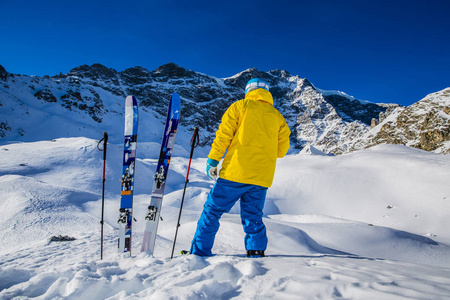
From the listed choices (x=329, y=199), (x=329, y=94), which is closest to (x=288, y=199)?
(x=329, y=199)

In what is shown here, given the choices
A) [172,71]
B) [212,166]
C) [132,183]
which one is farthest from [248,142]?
[172,71]

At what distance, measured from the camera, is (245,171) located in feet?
7.50

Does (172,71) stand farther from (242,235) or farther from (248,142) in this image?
(248,142)

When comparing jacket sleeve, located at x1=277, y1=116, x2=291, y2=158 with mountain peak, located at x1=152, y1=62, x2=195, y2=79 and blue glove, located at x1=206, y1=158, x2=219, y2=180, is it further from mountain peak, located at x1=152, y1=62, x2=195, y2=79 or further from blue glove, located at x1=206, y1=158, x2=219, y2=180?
mountain peak, located at x1=152, y1=62, x2=195, y2=79

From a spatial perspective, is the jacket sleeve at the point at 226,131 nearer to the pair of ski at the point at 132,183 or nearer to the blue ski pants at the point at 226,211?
the blue ski pants at the point at 226,211

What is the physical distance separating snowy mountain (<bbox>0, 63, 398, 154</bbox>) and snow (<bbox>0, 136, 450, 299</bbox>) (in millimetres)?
33951

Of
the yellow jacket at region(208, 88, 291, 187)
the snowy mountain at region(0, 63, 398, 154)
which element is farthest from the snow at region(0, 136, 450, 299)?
the snowy mountain at region(0, 63, 398, 154)

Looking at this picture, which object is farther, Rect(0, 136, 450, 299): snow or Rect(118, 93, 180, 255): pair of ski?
Rect(118, 93, 180, 255): pair of ski

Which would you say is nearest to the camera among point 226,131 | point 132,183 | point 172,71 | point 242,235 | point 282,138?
point 226,131

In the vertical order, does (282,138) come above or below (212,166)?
above

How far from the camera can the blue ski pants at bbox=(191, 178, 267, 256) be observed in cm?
228

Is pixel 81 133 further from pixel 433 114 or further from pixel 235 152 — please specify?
pixel 433 114

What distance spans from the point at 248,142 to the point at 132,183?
2.04m

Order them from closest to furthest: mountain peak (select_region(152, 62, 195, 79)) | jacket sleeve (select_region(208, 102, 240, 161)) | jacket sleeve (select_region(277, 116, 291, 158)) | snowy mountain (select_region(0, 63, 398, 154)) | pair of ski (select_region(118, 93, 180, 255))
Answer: jacket sleeve (select_region(208, 102, 240, 161))
jacket sleeve (select_region(277, 116, 291, 158))
pair of ski (select_region(118, 93, 180, 255))
snowy mountain (select_region(0, 63, 398, 154))
mountain peak (select_region(152, 62, 195, 79))
